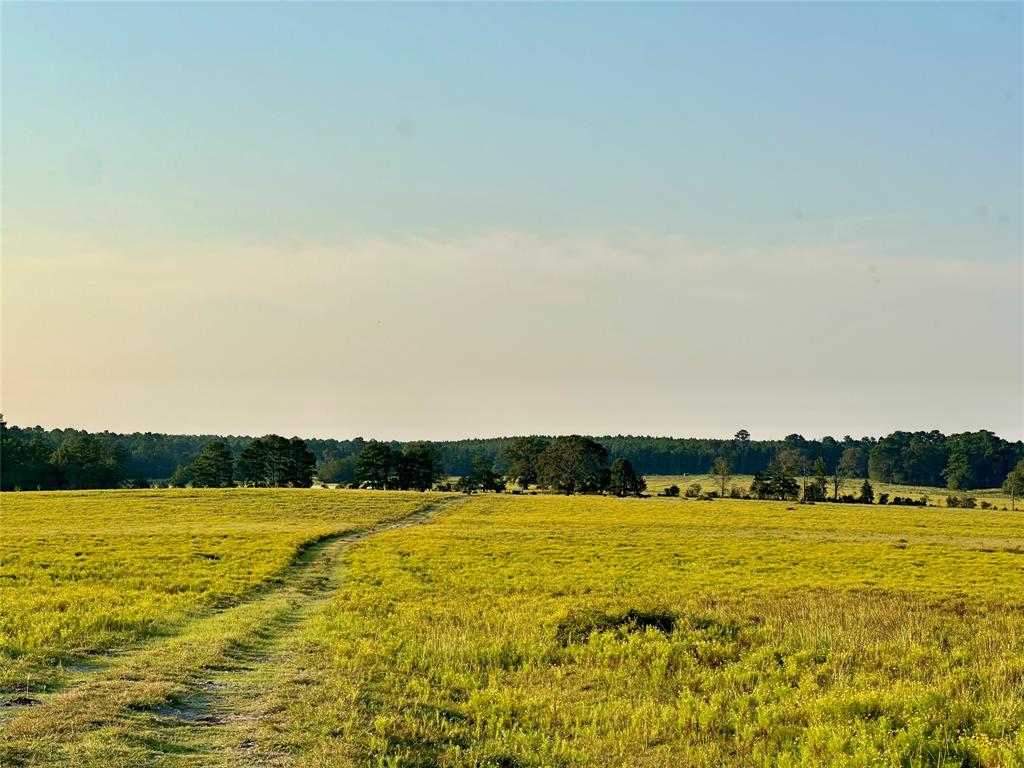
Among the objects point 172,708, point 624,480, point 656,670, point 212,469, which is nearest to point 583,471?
point 624,480

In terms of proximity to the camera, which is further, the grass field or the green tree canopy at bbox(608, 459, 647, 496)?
the green tree canopy at bbox(608, 459, 647, 496)

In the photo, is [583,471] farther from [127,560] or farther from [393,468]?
[127,560]

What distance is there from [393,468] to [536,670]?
12843cm

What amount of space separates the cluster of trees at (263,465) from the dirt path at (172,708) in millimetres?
123389

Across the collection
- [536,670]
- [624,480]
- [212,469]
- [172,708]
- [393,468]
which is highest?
[393,468]

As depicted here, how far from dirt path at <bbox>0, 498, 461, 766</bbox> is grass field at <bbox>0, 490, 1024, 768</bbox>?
0.05m

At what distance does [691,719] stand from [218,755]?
249 inches

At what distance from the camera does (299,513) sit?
240 feet

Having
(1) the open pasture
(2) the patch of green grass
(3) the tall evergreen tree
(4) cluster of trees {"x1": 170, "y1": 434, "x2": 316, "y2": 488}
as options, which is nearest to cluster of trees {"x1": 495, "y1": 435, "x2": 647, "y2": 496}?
(4) cluster of trees {"x1": 170, "y1": 434, "x2": 316, "y2": 488}

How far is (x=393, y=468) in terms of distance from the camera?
14138 cm

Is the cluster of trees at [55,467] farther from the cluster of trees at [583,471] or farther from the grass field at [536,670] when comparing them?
the grass field at [536,670]

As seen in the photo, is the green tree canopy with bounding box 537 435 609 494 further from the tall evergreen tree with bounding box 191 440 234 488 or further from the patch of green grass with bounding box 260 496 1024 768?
the patch of green grass with bounding box 260 496 1024 768

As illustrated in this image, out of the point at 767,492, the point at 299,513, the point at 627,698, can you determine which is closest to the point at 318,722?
the point at 627,698

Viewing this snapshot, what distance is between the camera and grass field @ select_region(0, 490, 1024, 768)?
405 inches
